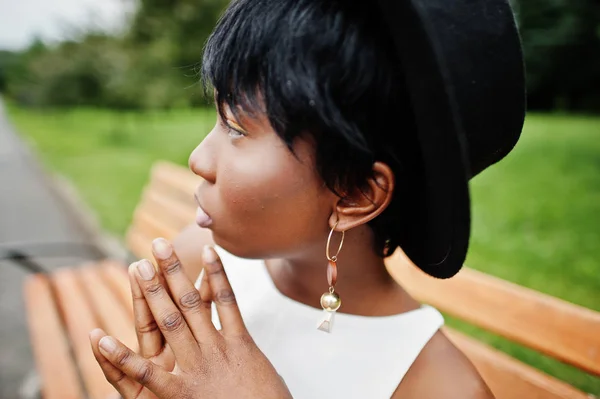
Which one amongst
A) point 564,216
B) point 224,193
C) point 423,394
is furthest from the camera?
point 564,216

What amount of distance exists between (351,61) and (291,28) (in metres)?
0.13

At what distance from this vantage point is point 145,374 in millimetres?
1024

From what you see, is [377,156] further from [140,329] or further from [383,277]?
[140,329]

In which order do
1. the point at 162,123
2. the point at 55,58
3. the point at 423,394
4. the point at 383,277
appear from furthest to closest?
1. the point at 162,123
2. the point at 55,58
3. the point at 383,277
4. the point at 423,394

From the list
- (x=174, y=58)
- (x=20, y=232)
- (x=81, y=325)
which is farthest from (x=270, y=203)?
(x=174, y=58)

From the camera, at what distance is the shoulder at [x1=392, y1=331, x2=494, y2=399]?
3.88 feet

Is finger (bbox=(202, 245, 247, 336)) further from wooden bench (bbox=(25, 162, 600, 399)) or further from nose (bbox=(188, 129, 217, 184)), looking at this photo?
wooden bench (bbox=(25, 162, 600, 399))

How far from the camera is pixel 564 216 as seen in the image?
519 centimetres

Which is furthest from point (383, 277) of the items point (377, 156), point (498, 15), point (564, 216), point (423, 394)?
point (564, 216)

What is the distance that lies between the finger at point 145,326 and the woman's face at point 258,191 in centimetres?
21

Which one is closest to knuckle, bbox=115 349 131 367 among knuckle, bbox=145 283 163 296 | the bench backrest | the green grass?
knuckle, bbox=145 283 163 296

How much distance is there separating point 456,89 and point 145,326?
82cm

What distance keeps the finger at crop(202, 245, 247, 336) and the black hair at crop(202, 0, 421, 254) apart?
33 centimetres

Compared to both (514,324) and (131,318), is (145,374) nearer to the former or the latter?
(514,324)
